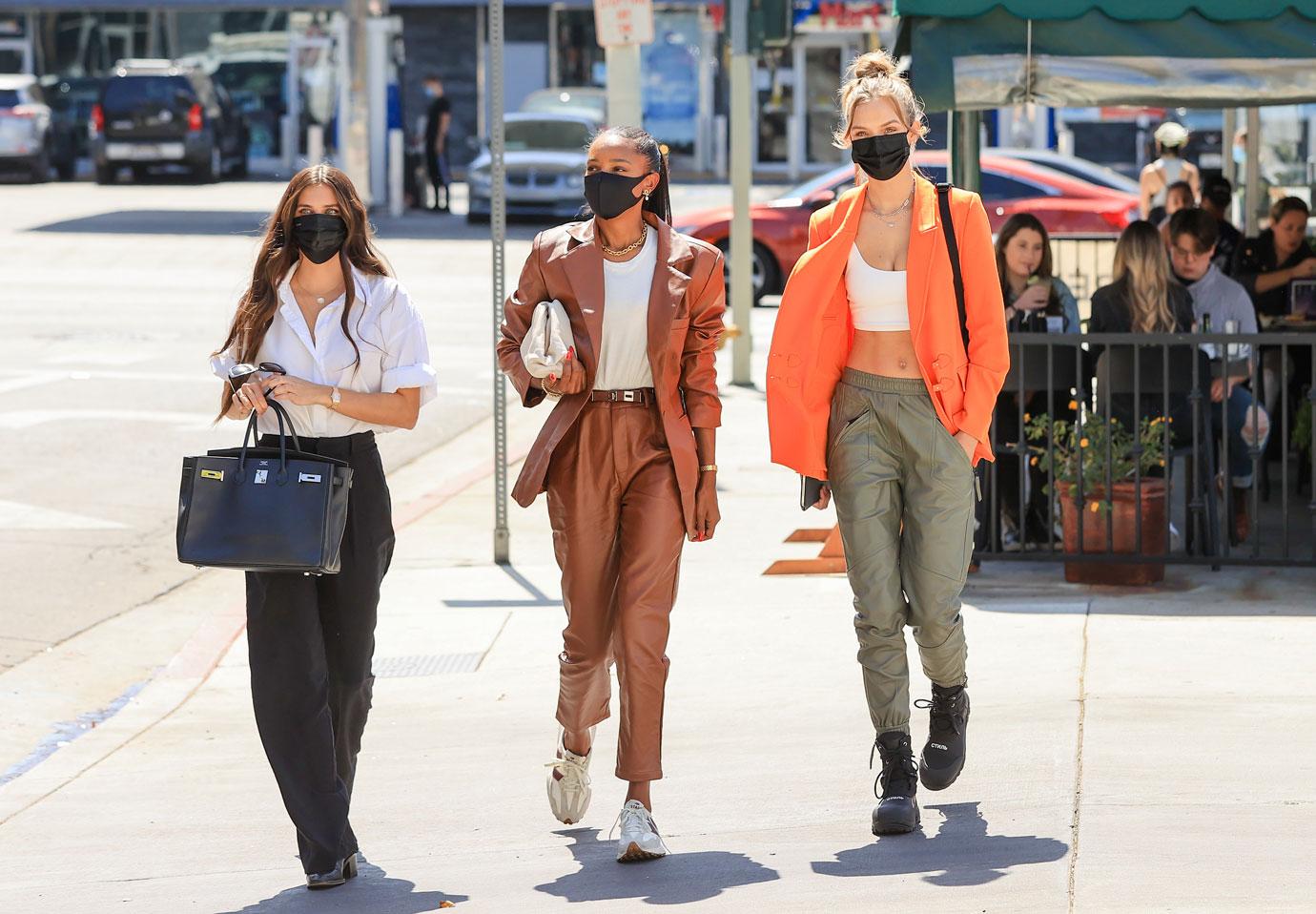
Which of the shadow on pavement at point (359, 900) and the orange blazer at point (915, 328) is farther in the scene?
the orange blazer at point (915, 328)

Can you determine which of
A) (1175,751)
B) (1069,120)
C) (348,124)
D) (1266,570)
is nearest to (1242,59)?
(1266,570)

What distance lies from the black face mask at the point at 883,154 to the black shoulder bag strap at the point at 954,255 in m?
0.13

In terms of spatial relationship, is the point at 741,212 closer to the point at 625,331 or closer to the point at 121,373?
the point at 121,373

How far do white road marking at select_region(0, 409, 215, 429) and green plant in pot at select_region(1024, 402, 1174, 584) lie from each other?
22.0ft

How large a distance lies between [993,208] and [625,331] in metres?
15.2

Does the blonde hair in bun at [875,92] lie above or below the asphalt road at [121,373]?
above

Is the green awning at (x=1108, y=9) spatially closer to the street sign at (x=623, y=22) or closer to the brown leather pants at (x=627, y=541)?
the street sign at (x=623, y=22)

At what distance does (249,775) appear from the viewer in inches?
252

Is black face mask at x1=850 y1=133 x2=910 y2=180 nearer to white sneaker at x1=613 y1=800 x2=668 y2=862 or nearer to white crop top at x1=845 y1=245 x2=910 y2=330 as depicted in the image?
white crop top at x1=845 y1=245 x2=910 y2=330

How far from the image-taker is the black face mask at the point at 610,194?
515 cm

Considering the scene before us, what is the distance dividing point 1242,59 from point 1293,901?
14.6 ft

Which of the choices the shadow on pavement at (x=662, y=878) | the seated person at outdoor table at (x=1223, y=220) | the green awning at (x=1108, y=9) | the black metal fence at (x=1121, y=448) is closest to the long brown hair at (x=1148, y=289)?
the black metal fence at (x=1121, y=448)

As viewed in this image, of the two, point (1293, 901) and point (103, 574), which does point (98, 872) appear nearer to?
point (1293, 901)

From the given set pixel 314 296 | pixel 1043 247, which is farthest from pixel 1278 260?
pixel 314 296
